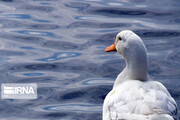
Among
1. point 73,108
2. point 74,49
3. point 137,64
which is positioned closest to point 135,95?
point 137,64

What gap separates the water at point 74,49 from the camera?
24.0 feet

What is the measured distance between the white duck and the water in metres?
1.12

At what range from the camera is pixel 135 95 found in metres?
5.38

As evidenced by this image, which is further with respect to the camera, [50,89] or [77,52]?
[77,52]

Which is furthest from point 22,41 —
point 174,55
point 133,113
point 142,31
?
point 133,113

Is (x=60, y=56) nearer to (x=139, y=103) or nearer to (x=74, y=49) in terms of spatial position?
(x=74, y=49)

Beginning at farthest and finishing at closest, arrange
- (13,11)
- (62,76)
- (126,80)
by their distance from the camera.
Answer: (13,11) < (62,76) < (126,80)

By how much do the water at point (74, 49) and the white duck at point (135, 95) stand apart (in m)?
1.12

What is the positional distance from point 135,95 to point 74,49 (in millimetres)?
4290

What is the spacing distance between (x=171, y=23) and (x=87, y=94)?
434cm

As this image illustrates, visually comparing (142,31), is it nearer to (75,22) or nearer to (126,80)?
(75,22)

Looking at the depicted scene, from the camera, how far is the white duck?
5090 mm

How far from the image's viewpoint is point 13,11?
11.9 m

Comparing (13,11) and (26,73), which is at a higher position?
(13,11)
